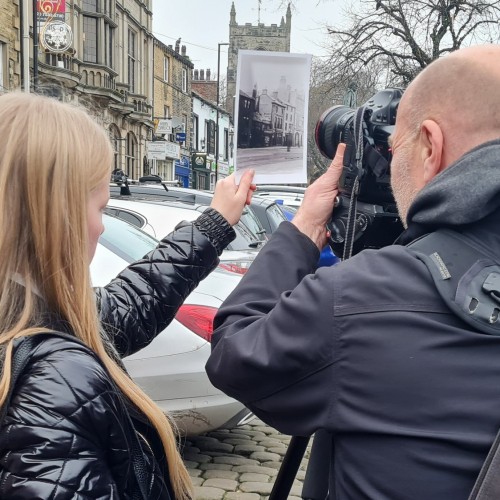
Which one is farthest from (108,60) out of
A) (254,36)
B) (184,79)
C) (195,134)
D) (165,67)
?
(254,36)

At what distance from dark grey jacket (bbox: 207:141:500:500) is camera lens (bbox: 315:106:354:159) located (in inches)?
21.4

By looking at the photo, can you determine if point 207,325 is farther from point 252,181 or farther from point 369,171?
point 369,171

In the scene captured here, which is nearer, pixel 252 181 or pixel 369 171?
pixel 369 171

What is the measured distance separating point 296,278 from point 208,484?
286 cm

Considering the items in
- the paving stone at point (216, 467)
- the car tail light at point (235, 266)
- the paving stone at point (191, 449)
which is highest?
the car tail light at point (235, 266)

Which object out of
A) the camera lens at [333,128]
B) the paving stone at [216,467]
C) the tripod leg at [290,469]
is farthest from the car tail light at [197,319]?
the camera lens at [333,128]

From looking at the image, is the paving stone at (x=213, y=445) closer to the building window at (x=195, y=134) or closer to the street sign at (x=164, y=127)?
the street sign at (x=164, y=127)

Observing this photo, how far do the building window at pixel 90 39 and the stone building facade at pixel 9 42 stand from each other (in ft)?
26.6

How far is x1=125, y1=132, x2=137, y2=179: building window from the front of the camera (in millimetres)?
30266

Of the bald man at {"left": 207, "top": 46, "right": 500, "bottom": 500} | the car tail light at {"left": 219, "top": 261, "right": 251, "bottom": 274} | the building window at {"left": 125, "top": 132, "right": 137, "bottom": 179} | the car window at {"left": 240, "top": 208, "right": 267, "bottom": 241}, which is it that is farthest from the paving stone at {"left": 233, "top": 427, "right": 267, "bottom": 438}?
the building window at {"left": 125, "top": 132, "right": 137, "bottom": 179}

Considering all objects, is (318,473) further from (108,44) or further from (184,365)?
(108,44)

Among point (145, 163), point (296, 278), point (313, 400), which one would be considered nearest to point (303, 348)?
point (313, 400)

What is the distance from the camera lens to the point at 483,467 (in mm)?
1043

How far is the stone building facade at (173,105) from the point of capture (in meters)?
34.5
